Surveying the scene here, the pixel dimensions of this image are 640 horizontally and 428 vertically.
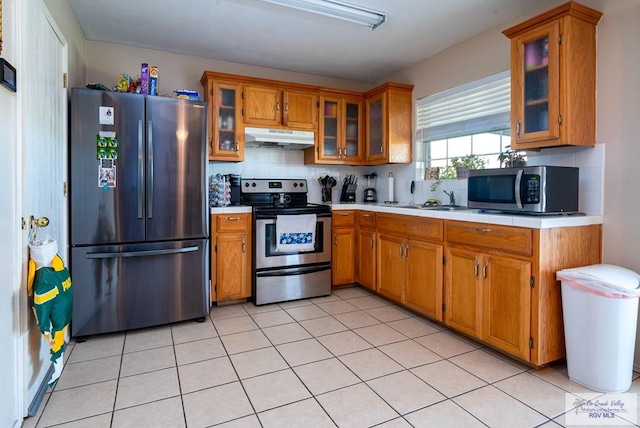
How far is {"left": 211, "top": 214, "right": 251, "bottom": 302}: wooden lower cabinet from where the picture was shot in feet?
11.0

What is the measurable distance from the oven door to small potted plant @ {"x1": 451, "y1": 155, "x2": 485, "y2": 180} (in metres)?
1.31

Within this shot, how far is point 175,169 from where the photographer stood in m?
2.86

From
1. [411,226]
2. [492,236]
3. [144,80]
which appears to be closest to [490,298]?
[492,236]

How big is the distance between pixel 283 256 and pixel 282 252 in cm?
4

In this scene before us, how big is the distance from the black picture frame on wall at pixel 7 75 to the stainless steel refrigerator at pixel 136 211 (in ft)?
3.33

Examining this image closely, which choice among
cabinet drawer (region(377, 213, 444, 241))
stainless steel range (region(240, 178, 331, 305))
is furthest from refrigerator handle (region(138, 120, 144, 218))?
cabinet drawer (region(377, 213, 444, 241))

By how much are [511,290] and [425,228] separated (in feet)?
2.72

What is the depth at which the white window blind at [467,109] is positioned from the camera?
303cm

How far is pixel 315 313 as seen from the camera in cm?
327

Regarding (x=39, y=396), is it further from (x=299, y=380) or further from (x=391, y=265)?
(x=391, y=265)

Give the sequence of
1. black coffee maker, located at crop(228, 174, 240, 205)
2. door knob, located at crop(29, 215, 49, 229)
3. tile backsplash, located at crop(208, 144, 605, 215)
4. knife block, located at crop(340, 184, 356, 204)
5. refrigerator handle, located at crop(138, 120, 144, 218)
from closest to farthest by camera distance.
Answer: door knob, located at crop(29, 215, 49, 229) < tile backsplash, located at crop(208, 144, 605, 215) < refrigerator handle, located at crop(138, 120, 144, 218) < black coffee maker, located at crop(228, 174, 240, 205) < knife block, located at crop(340, 184, 356, 204)

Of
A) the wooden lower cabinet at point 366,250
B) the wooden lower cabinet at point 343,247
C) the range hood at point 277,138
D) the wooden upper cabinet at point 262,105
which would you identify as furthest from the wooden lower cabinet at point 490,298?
the wooden upper cabinet at point 262,105

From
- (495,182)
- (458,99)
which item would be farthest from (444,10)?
(495,182)

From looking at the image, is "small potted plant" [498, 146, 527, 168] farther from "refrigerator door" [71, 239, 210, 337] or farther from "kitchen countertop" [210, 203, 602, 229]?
"refrigerator door" [71, 239, 210, 337]
